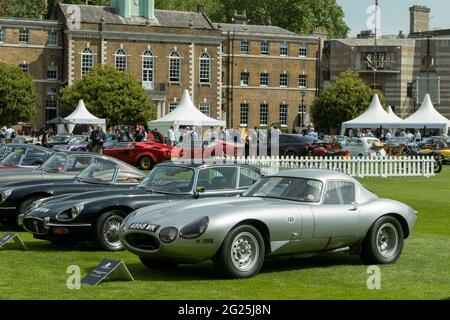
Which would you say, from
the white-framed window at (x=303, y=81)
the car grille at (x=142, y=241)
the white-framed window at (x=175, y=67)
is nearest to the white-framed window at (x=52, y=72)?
the white-framed window at (x=175, y=67)

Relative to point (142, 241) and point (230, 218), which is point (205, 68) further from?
point (230, 218)

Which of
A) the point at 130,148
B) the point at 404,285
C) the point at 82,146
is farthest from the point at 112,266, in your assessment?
the point at 82,146

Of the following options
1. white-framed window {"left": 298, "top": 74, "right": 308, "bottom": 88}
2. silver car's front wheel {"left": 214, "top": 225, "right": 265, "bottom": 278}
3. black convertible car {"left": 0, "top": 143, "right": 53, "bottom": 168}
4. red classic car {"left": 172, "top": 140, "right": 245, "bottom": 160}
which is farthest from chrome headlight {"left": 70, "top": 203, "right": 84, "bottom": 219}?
white-framed window {"left": 298, "top": 74, "right": 308, "bottom": 88}

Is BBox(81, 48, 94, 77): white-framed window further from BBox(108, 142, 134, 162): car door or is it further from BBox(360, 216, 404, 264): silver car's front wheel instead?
BBox(360, 216, 404, 264): silver car's front wheel

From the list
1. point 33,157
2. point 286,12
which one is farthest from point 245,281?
point 286,12

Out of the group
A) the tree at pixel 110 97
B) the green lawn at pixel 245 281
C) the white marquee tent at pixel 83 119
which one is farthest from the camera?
the tree at pixel 110 97

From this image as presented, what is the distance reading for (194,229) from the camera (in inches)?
435

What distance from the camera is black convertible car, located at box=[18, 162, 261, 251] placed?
13.9 m

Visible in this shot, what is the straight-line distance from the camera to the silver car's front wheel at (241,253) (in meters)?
11.1

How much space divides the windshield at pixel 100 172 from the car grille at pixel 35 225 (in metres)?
2.94

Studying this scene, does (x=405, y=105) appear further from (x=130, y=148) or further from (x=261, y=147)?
(x=130, y=148)

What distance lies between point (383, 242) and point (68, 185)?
6585 millimetres

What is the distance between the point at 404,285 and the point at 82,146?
35.0 metres

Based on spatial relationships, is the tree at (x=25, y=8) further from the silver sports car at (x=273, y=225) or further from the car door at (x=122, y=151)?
the silver sports car at (x=273, y=225)
